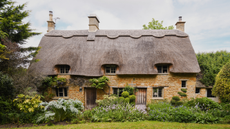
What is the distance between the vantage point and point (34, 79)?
8.29m

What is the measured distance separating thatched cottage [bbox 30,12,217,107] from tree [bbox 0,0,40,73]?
212 cm

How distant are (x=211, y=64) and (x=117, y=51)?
10683 millimetres

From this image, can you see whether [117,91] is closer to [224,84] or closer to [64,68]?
[64,68]

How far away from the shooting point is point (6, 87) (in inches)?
265

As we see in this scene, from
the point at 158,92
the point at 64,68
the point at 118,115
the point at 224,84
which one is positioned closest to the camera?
the point at 118,115

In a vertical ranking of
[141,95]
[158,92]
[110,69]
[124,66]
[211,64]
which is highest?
[211,64]

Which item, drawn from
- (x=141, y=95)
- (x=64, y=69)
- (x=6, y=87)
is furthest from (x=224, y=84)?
(x=6, y=87)

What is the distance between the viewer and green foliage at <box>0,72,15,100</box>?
648 centimetres

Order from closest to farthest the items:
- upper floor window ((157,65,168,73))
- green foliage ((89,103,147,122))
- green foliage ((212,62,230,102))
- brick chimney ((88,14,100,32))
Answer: green foliage ((89,103,147,122)) < green foliage ((212,62,230,102)) < upper floor window ((157,65,168,73)) < brick chimney ((88,14,100,32))

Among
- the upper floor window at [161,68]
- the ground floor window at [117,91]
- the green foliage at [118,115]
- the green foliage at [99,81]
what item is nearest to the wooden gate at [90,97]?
the green foliage at [99,81]

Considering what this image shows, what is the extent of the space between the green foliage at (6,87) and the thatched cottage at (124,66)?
285cm

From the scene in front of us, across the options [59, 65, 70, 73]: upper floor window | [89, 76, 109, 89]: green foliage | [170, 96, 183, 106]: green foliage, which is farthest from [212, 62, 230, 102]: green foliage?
[59, 65, 70, 73]: upper floor window

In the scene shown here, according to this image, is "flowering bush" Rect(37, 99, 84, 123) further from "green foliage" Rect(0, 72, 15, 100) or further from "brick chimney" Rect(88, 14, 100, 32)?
"brick chimney" Rect(88, 14, 100, 32)

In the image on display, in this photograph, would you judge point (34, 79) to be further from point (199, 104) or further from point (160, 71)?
point (199, 104)
